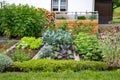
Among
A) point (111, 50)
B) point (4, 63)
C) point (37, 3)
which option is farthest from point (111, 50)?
point (37, 3)

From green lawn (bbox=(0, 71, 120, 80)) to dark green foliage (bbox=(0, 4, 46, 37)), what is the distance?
7689 millimetres

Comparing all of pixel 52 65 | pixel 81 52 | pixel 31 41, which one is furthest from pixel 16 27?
pixel 52 65

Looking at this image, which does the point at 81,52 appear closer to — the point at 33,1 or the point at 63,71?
the point at 63,71

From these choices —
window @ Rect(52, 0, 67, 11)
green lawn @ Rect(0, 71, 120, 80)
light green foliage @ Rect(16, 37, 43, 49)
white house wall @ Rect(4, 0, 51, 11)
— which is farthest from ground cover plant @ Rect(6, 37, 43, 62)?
window @ Rect(52, 0, 67, 11)

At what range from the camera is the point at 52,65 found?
9.76m

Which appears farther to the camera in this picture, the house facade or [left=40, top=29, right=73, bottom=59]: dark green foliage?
the house facade

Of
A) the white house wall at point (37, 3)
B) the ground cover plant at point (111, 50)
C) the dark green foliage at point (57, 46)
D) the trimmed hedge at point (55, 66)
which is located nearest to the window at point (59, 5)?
the white house wall at point (37, 3)

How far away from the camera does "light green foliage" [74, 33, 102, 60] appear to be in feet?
36.6

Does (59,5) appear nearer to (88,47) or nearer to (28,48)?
(28,48)

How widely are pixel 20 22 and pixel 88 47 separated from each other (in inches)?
247

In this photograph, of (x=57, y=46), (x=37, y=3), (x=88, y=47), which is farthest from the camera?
(x=37, y=3)

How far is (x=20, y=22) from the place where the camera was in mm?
17141

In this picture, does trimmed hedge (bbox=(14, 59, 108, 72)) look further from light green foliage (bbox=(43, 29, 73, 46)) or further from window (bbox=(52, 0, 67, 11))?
window (bbox=(52, 0, 67, 11))

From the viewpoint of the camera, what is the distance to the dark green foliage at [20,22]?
56.0 ft
